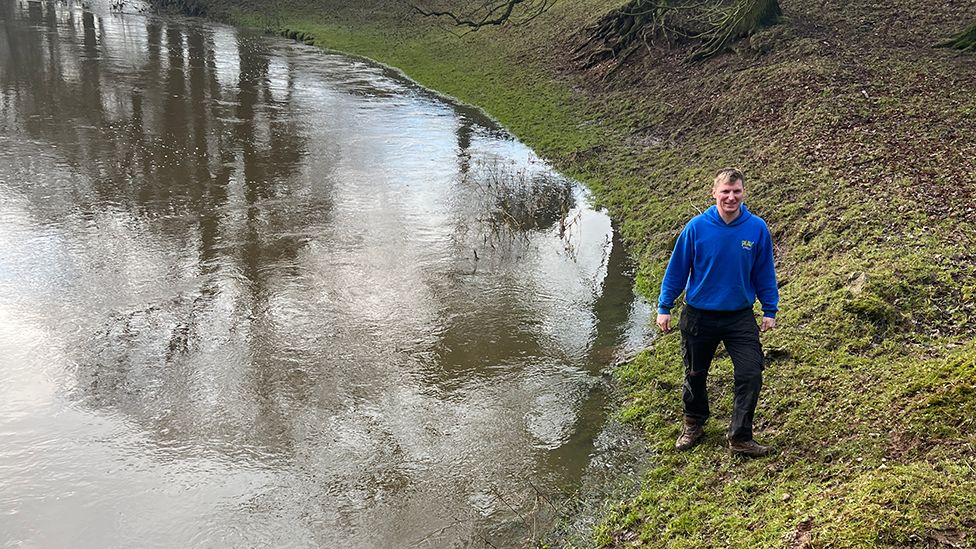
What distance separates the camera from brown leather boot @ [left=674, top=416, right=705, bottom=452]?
5801mm

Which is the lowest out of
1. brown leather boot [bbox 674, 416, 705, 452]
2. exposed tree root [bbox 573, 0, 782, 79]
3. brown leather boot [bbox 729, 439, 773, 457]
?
brown leather boot [bbox 674, 416, 705, 452]

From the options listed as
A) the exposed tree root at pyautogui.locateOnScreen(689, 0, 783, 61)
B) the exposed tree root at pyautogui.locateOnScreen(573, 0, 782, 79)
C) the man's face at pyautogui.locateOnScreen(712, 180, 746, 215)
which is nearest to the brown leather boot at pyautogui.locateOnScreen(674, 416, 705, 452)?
the man's face at pyautogui.locateOnScreen(712, 180, 746, 215)

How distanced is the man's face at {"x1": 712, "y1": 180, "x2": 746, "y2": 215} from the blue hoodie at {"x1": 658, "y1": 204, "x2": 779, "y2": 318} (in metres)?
0.09

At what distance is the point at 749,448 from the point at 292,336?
190 inches

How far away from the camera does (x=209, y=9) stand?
3850 centimetres

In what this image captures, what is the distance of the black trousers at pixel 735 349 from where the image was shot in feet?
16.7


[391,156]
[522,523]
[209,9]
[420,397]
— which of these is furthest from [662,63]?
[209,9]

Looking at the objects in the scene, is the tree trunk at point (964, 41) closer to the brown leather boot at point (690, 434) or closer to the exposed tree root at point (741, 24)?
the exposed tree root at point (741, 24)

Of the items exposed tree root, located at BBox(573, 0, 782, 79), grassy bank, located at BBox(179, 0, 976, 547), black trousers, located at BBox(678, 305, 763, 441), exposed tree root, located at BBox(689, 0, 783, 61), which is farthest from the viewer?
exposed tree root, located at BBox(573, 0, 782, 79)

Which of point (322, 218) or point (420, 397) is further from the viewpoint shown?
point (322, 218)

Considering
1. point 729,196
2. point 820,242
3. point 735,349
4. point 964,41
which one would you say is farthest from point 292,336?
point 964,41

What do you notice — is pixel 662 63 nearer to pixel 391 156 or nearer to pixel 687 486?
pixel 391 156

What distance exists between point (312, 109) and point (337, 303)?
11386 mm

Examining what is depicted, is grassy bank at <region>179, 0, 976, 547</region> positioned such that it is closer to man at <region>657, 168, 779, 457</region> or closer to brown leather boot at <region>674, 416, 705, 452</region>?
brown leather boot at <region>674, 416, 705, 452</region>
